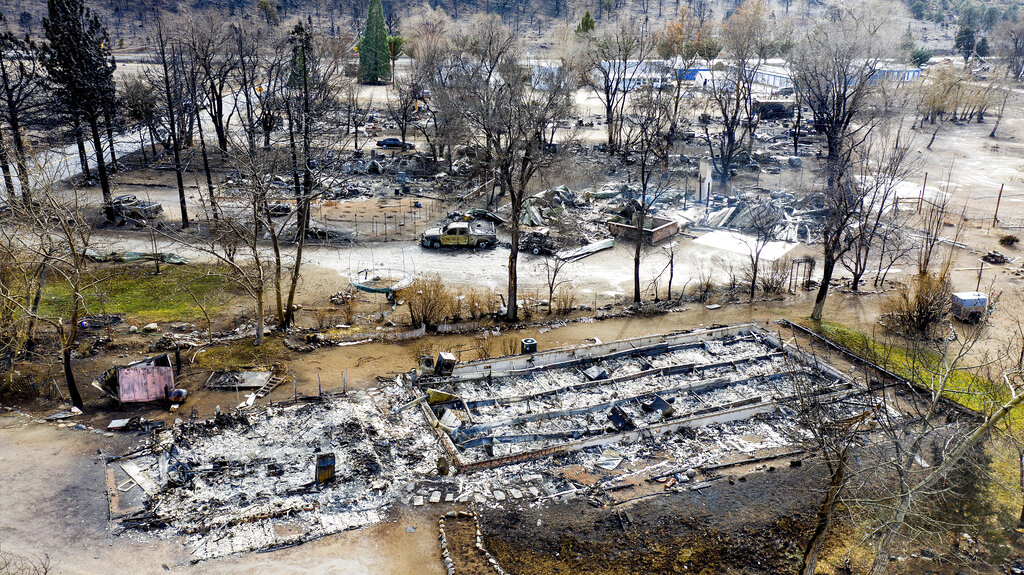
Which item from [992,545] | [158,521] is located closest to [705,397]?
[992,545]

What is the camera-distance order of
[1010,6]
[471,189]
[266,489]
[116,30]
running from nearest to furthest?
[266,489], [471,189], [116,30], [1010,6]

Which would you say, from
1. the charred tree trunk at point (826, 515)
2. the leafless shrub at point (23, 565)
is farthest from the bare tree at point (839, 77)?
the leafless shrub at point (23, 565)

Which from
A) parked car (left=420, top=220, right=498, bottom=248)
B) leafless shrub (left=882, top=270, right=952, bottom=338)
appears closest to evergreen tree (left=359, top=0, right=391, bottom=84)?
parked car (left=420, top=220, right=498, bottom=248)

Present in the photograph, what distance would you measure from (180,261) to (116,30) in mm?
70770

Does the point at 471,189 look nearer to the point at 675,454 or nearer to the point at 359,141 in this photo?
the point at 359,141

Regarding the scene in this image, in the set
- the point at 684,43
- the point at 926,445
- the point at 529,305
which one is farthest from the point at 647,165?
the point at 684,43

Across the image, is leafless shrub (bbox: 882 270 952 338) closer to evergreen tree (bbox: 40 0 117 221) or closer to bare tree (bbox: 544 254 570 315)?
bare tree (bbox: 544 254 570 315)

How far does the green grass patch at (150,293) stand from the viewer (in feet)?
81.8

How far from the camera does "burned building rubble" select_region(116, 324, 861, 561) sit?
15531 millimetres

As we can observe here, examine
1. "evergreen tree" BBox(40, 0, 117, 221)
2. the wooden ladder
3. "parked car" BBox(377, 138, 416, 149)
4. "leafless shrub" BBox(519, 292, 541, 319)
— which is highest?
"evergreen tree" BBox(40, 0, 117, 221)

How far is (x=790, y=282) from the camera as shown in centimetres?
2939

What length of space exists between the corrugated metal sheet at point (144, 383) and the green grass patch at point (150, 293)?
199 inches

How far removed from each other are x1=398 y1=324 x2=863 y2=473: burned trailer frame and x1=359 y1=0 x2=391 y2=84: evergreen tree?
57928 mm

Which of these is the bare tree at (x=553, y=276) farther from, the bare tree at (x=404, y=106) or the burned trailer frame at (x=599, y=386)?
the bare tree at (x=404, y=106)
